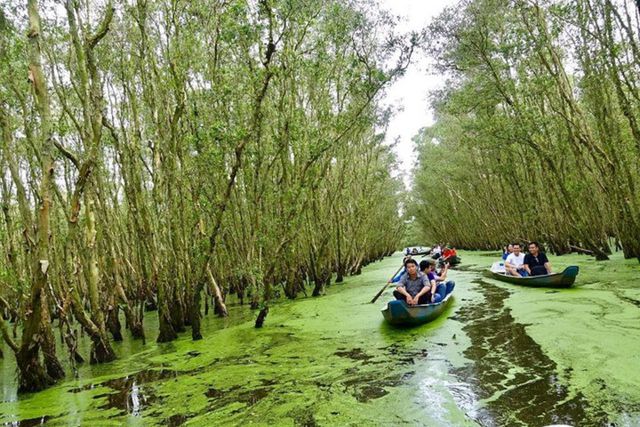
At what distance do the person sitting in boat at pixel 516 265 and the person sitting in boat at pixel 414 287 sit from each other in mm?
3739

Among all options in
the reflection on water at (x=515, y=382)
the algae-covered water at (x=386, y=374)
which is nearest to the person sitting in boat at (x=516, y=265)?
the algae-covered water at (x=386, y=374)

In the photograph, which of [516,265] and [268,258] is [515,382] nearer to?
[268,258]

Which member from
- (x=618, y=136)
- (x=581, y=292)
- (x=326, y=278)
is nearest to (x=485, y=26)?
(x=618, y=136)

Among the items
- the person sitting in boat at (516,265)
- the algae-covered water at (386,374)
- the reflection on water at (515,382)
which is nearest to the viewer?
the reflection on water at (515,382)

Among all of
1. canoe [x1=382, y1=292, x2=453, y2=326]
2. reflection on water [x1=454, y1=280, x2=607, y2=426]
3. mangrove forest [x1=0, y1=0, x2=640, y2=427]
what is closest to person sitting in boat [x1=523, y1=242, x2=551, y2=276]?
mangrove forest [x1=0, y1=0, x2=640, y2=427]

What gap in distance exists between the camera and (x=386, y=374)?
4.83 meters

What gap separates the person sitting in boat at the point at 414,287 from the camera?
24.1 feet

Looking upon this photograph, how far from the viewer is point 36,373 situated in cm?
552

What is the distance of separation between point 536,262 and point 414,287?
3.74 meters

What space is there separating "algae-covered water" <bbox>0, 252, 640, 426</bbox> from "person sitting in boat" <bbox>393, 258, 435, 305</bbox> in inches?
18.7

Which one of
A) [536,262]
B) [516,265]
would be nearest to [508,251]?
[516,265]

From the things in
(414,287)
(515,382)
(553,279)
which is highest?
(414,287)

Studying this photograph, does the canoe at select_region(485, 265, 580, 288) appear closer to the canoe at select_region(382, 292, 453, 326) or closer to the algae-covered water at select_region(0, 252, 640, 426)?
the algae-covered water at select_region(0, 252, 640, 426)

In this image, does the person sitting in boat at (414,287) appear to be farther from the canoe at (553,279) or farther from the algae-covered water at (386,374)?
the canoe at (553,279)
